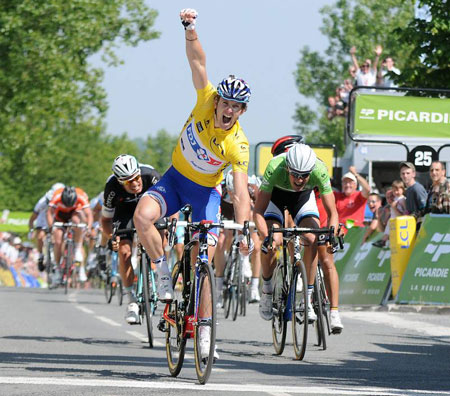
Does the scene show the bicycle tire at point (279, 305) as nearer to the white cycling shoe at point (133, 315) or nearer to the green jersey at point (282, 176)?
the green jersey at point (282, 176)

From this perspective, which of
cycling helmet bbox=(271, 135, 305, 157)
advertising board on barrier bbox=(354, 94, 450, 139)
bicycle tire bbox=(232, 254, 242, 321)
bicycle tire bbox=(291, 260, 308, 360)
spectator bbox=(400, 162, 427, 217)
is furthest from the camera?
advertising board on barrier bbox=(354, 94, 450, 139)

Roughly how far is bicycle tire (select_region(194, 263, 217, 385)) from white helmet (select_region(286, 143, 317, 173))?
214 cm

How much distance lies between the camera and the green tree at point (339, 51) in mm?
74750

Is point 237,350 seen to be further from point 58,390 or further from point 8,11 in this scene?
point 8,11

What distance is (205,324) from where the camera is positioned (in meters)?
8.86

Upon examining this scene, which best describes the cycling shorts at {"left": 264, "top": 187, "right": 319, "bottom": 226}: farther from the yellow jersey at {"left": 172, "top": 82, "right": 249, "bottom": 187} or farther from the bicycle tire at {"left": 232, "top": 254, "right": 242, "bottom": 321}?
the bicycle tire at {"left": 232, "top": 254, "right": 242, "bottom": 321}

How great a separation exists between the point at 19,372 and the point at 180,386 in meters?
1.40

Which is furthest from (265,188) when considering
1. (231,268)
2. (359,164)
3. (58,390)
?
(359,164)

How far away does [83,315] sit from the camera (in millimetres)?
17047

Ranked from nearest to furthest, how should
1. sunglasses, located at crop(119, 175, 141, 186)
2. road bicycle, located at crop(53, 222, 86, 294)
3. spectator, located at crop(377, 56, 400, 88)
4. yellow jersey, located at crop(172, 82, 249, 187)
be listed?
yellow jersey, located at crop(172, 82, 249, 187) < sunglasses, located at crop(119, 175, 141, 186) < road bicycle, located at crop(53, 222, 86, 294) < spectator, located at crop(377, 56, 400, 88)

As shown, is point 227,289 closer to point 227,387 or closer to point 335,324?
point 335,324

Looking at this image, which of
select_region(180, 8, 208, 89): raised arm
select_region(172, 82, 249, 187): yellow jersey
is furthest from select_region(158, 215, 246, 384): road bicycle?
select_region(180, 8, 208, 89): raised arm

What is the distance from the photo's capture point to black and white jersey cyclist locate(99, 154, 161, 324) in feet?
40.8

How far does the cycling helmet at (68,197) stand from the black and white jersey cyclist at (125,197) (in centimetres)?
986
